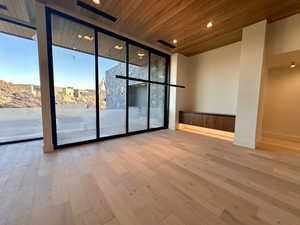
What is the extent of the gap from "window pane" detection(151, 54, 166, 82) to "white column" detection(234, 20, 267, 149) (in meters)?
2.93

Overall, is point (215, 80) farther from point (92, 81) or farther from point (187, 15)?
point (92, 81)

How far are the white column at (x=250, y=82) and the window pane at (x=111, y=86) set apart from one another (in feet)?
11.9

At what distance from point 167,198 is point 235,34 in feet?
16.4

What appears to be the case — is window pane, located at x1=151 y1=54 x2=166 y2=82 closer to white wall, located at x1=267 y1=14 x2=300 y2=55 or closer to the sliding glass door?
the sliding glass door

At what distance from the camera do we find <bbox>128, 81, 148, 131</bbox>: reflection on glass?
4.65m

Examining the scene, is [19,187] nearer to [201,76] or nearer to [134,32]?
[134,32]

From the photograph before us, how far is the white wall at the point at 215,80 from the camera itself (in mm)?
4695

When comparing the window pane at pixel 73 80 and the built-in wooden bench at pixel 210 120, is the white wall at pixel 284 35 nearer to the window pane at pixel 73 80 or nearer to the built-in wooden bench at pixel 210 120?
the built-in wooden bench at pixel 210 120

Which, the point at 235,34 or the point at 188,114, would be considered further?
the point at 188,114

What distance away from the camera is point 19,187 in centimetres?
183

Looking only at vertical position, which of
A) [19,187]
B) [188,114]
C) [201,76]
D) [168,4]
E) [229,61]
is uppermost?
[168,4]

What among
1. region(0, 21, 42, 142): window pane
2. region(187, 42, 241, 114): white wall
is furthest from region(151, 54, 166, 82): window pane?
region(0, 21, 42, 142): window pane

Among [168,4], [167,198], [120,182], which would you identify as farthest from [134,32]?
[167,198]

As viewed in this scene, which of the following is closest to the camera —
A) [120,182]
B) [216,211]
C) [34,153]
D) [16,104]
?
[216,211]
